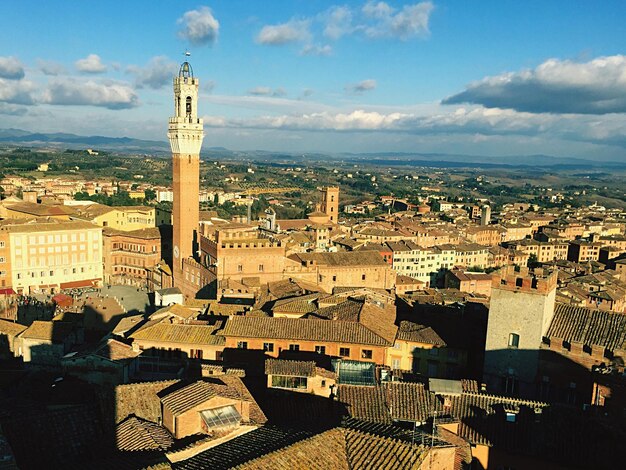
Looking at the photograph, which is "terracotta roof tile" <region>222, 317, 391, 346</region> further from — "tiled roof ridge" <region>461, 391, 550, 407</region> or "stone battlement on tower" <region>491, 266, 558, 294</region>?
"tiled roof ridge" <region>461, 391, 550, 407</region>

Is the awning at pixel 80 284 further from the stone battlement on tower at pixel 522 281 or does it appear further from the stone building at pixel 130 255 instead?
the stone battlement on tower at pixel 522 281

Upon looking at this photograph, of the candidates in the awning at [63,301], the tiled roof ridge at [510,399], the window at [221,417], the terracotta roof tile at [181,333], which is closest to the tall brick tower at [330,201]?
the awning at [63,301]

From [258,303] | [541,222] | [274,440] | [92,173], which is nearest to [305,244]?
[258,303]

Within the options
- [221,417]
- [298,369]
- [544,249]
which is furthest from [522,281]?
[544,249]

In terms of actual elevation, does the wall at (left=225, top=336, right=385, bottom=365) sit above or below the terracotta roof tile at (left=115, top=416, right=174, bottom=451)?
below

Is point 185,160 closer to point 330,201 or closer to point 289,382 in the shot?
point 289,382

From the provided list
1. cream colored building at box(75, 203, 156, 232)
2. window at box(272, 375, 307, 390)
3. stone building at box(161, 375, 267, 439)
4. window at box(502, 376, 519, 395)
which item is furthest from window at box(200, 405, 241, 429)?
cream colored building at box(75, 203, 156, 232)
